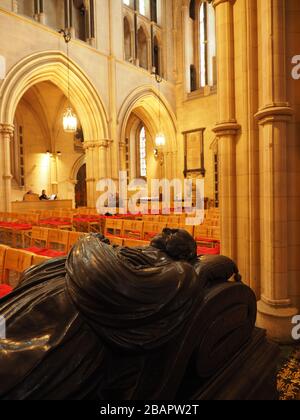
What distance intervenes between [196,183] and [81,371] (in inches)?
645

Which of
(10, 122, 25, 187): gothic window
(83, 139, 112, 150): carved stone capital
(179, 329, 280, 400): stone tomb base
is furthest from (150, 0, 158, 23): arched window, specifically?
(179, 329, 280, 400): stone tomb base

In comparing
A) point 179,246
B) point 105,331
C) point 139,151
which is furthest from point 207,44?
point 105,331

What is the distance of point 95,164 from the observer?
46.5ft

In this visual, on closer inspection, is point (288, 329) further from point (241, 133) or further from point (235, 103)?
point (235, 103)

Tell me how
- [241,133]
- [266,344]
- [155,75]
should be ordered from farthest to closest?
[155,75] < [241,133] < [266,344]

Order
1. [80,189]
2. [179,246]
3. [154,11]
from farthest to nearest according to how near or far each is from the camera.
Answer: [80,189]
[154,11]
[179,246]

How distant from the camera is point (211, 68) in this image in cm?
1736

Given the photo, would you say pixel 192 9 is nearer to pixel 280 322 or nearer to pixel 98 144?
pixel 98 144

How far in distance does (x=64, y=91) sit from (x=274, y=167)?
12488mm

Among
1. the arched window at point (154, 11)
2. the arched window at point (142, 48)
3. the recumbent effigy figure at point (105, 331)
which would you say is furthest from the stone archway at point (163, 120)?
the recumbent effigy figure at point (105, 331)

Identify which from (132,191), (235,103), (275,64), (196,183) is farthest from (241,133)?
(132,191)

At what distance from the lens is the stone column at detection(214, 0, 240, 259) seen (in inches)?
137

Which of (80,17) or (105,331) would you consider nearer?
(105,331)

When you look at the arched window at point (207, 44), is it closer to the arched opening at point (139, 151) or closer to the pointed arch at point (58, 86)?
the arched opening at point (139, 151)
